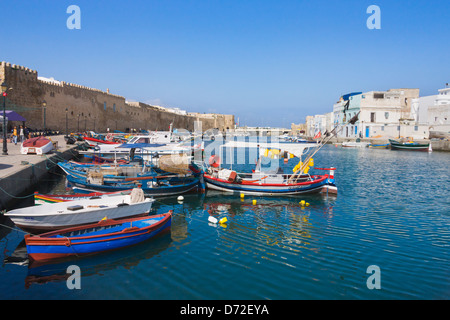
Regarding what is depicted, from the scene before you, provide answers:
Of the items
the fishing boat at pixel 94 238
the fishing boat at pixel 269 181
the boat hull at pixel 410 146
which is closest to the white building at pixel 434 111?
the boat hull at pixel 410 146

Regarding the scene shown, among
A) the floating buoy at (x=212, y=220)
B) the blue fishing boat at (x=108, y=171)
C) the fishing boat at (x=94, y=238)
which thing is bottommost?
the floating buoy at (x=212, y=220)

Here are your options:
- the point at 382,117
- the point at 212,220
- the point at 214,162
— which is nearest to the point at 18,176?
the point at 212,220

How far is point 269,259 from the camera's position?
292 inches

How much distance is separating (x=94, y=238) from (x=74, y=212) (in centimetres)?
117

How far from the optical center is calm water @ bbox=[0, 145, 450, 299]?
6.04m

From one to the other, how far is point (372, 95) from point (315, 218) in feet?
152

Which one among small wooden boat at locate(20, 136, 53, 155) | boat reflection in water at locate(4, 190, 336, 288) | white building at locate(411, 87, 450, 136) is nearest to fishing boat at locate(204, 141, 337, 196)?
boat reflection in water at locate(4, 190, 336, 288)

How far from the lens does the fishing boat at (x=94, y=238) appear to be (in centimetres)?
691

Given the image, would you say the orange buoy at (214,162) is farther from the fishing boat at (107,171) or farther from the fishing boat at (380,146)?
the fishing boat at (380,146)

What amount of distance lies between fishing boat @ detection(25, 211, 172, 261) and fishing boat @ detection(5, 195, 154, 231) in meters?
0.46

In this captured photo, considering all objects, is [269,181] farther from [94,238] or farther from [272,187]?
[94,238]

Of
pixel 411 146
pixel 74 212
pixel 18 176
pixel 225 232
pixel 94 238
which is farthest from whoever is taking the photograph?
pixel 411 146

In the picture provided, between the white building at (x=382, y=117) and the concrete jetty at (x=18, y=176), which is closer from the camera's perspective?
the concrete jetty at (x=18, y=176)

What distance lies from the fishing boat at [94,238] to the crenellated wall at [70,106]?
22.8m
